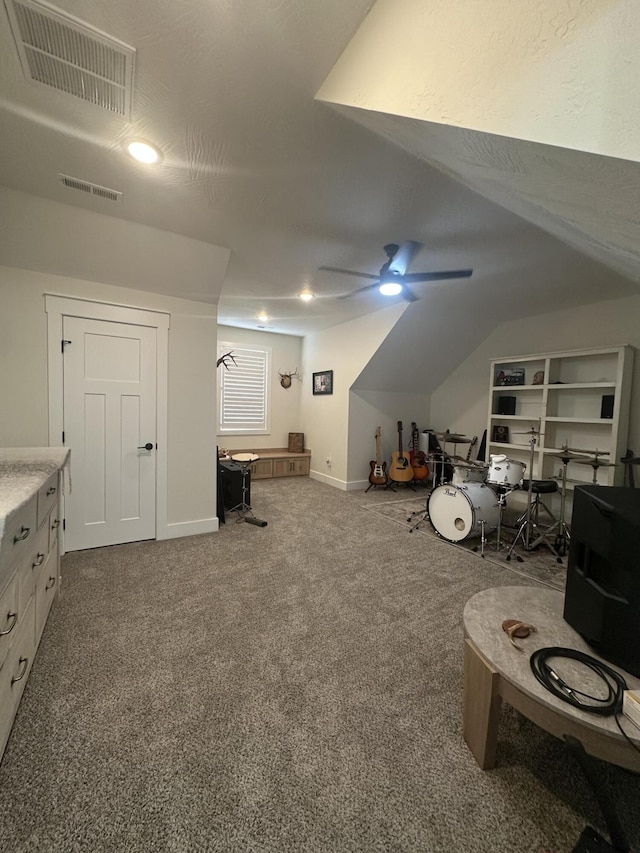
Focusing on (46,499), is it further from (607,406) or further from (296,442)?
(607,406)

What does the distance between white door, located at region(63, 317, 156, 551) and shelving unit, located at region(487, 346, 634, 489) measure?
4.37 m

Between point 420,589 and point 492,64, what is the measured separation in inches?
108

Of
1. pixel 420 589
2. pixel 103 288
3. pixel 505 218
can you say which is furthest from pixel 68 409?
pixel 505 218

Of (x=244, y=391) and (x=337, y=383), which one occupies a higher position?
(x=337, y=383)

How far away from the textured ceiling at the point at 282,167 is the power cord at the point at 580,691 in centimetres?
144

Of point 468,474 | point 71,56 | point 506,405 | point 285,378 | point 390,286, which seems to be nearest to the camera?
point 71,56

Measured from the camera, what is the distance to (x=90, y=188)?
6.87ft

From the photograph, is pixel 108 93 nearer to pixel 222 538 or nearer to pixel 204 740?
pixel 204 740

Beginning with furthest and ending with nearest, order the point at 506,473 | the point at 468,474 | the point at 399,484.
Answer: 1. the point at 399,484
2. the point at 468,474
3. the point at 506,473

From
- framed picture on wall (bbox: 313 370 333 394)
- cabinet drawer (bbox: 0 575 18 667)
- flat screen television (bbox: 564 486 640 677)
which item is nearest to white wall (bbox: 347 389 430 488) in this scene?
framed picture on wall (bbox: 313 370 333 394)

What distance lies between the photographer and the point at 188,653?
68.8 inches

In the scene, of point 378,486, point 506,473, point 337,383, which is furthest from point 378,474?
point 506,473

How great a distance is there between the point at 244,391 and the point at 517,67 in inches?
220

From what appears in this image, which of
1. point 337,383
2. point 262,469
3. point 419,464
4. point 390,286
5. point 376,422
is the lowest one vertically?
point 262,469
